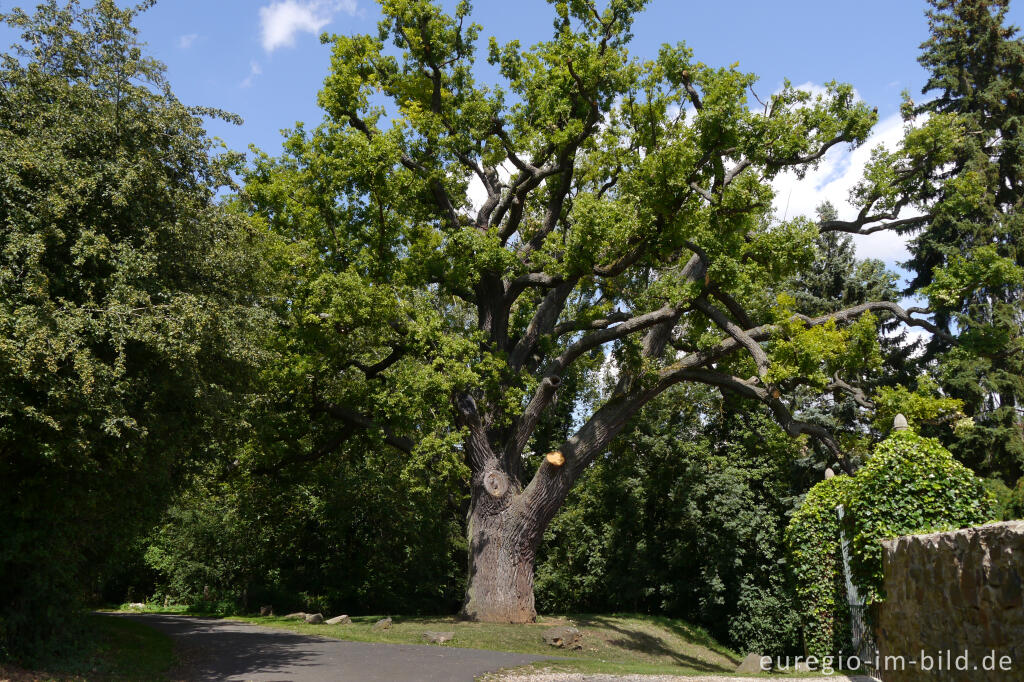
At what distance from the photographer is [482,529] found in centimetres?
1585

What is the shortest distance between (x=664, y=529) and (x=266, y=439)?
11988mm

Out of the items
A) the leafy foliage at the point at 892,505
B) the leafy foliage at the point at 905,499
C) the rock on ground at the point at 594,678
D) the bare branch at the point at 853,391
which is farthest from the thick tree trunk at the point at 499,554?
the leafy foliage at the point at 905,499

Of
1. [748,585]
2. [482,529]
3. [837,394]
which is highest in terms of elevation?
[837,394]

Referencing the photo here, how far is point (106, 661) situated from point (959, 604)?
9845 mm

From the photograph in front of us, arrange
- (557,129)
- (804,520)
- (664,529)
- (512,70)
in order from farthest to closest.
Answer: (664,529) → (512,70) → (557,129) → (804,520)

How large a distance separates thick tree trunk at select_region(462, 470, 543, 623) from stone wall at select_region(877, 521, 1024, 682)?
Result: 9.39 metres

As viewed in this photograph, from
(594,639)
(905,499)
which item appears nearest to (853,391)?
(594,639)

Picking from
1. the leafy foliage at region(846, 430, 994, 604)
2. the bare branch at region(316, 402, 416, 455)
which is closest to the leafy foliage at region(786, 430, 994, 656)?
the leafy foliage at region(846, 430, 994, 604)

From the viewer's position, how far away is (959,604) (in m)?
5.20

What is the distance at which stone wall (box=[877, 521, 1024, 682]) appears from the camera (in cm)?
448

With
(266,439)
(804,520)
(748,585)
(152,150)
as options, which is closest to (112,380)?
(152,150)

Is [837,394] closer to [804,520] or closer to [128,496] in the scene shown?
[804,520]

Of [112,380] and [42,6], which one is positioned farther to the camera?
[42,6]

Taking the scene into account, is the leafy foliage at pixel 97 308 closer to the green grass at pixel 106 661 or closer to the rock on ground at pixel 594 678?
the green grass at pixel 106 661
